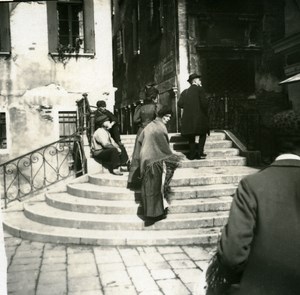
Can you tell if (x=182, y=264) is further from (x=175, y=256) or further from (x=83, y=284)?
(x=83, y=284)

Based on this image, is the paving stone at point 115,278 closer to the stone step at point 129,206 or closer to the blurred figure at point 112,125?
the stone step at point 129,206

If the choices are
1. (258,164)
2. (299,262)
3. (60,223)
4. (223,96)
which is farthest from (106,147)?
(299,262)

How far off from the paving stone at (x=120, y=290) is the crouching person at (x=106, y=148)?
4402 millimetres

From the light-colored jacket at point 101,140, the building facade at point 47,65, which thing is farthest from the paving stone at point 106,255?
the building facade at point 47,65

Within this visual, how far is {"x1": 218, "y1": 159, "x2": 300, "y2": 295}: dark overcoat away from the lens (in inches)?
89.0

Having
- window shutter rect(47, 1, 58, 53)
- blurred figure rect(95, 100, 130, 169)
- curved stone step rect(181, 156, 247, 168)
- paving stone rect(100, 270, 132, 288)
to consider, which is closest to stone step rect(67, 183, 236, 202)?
curved stone step rect(181, 156, 247, 168)

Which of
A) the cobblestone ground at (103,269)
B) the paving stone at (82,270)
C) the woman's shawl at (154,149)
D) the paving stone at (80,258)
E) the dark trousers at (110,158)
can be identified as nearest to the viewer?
the cobblestone ground at (103,269)

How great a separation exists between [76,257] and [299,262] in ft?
14.0

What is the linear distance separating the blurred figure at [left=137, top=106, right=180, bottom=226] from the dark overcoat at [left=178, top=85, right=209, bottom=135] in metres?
2.36

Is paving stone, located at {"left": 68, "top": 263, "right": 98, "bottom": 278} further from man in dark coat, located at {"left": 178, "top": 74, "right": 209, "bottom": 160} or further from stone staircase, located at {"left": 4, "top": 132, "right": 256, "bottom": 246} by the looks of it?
man in dark coat, located at {"left": 178, "top": 74, "right": 209, "bottom": 160}

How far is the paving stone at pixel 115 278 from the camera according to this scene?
16.1ft

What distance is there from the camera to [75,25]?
12922mm

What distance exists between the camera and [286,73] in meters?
13.5

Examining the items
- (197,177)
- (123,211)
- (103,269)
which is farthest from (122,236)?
(197,177)
